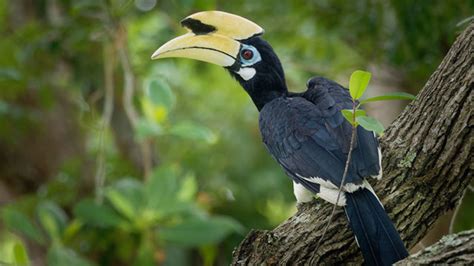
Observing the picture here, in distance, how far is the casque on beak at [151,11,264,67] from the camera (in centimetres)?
349

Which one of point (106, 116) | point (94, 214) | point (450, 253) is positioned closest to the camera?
point (450, 253)

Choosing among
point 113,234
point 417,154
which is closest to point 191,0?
point 417,154

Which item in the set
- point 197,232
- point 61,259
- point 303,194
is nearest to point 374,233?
point 303,194

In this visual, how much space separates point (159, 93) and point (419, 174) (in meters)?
1.78

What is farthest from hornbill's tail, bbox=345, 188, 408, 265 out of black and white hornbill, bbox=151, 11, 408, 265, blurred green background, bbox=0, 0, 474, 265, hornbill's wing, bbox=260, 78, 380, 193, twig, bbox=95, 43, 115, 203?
twig, bbox=95, 43, 115, 203

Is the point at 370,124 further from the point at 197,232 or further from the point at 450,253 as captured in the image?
the point at 197,232

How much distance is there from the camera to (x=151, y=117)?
14.0 ft

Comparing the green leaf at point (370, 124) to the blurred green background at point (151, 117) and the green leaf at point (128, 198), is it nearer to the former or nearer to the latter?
the blurred green background at point (151, 117)

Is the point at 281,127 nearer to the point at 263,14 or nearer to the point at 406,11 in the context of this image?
the point at 406,11

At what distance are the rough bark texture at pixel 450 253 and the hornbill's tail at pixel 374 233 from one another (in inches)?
14.8

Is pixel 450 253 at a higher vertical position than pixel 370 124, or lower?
lower

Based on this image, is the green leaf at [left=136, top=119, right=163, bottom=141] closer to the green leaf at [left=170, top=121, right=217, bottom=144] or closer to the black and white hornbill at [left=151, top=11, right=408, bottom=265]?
the green leaf at [left=170, top=121, right=217, bottom=144]

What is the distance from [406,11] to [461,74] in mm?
1567

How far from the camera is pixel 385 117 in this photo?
17.8ft
